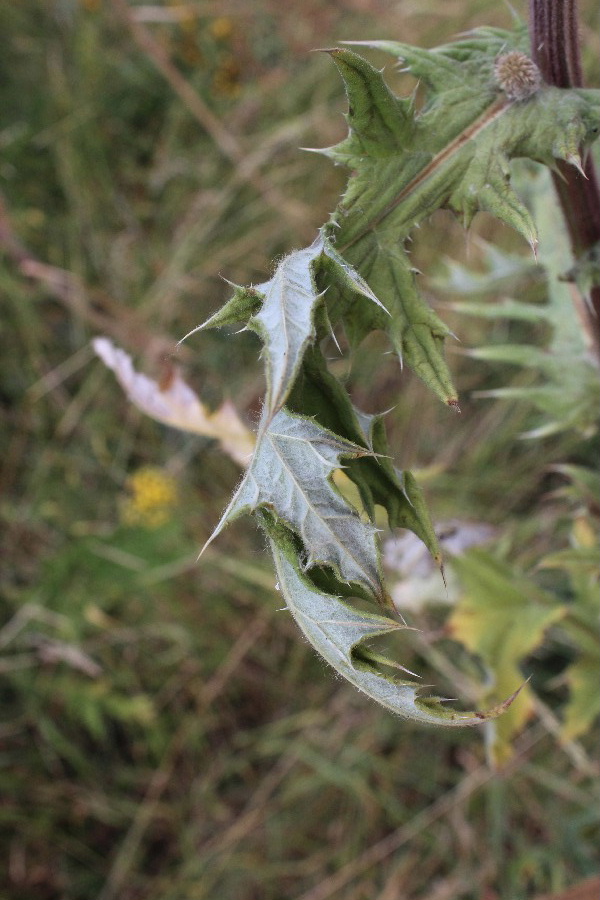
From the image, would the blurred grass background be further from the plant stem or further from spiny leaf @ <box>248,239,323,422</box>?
spiny leaf @ <box>248,239,323,422</box>

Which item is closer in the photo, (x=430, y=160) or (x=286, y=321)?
(x=286, y=321)

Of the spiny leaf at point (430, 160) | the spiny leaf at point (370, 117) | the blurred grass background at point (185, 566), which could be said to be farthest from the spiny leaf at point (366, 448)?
the blurred grass background at point (185, 566)

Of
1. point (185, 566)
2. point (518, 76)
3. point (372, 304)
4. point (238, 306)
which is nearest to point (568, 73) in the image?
point (518, 76)

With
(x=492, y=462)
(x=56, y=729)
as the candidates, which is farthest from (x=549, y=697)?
(x=56, y=729)

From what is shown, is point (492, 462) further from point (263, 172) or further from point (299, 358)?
point (299, 358)

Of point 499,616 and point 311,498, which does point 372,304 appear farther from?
point 499,616

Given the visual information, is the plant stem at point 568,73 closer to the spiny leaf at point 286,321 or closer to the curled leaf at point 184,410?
the spiny leaf at point 286,321
